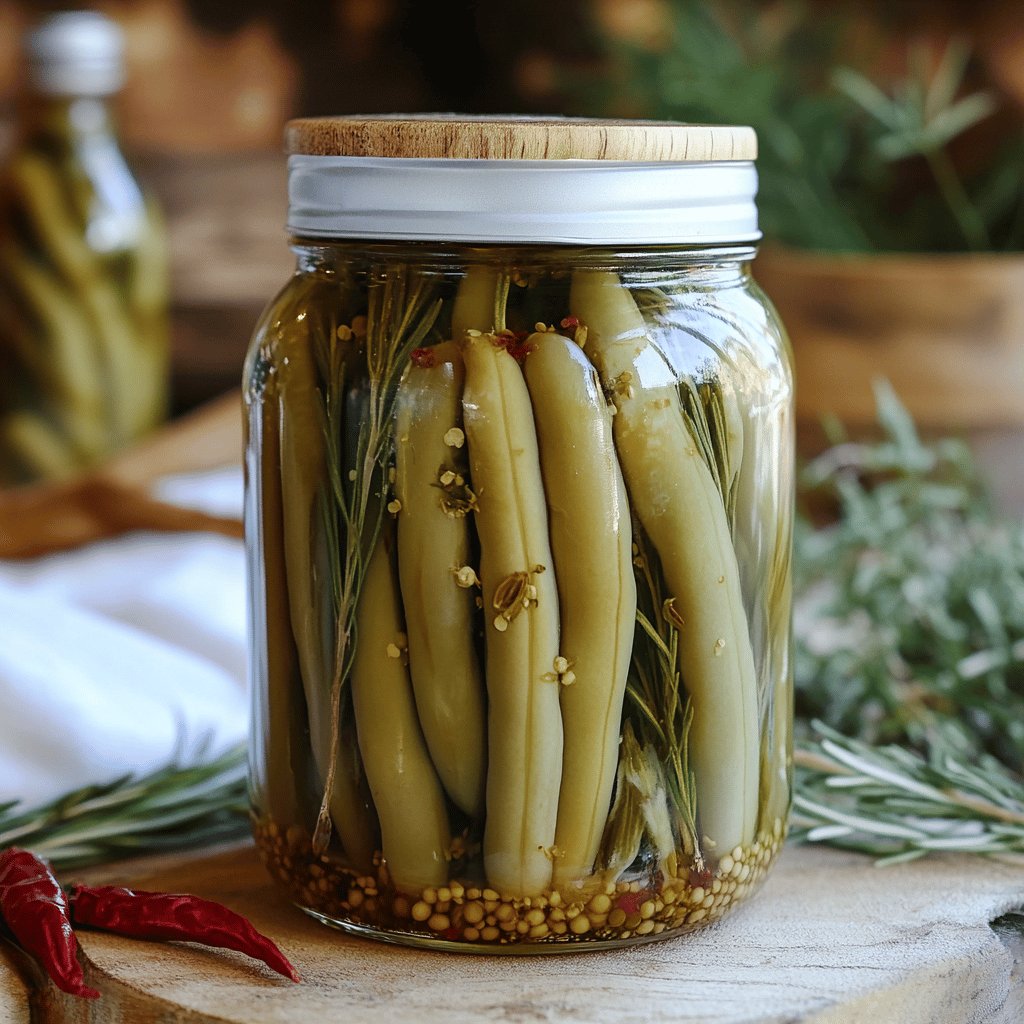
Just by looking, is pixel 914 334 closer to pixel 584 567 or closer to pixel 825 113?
pixel 825 113

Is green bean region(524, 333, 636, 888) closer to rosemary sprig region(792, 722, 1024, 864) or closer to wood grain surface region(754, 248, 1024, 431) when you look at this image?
rosemary sprig region(792, 722, 1024, 864)

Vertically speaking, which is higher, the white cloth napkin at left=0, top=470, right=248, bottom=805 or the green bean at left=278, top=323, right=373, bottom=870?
the green bean at left=278, top=323, right=373, bottom=870

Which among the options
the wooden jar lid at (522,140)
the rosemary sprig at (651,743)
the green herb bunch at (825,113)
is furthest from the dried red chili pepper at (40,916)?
the green herb bunch at (825,113)

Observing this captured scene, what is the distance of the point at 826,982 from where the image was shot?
1.86ft

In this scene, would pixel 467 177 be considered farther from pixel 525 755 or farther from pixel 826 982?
pixel 826 982

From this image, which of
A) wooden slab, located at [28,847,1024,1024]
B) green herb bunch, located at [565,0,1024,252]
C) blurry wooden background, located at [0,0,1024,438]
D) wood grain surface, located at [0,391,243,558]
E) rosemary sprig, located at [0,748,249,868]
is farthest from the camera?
blurry wooden background, located at [0,0,1024,438]

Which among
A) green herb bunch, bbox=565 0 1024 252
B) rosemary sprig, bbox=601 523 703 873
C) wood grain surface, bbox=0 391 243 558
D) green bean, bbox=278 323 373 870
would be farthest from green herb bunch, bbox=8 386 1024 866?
wood grain surface, bbox=0 391 243 558

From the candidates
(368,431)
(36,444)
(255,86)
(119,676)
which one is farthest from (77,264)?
(368,431)

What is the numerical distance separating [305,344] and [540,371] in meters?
0.11

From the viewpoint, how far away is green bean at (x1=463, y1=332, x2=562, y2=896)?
55 centimetres

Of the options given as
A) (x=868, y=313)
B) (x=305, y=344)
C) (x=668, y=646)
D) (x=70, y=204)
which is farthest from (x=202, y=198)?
(x=668, y=646)

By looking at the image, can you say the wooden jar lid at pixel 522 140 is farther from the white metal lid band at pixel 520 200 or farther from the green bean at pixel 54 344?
the green bean at pixel 54 344

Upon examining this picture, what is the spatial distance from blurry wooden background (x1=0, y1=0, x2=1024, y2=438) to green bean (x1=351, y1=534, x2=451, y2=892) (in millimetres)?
1096

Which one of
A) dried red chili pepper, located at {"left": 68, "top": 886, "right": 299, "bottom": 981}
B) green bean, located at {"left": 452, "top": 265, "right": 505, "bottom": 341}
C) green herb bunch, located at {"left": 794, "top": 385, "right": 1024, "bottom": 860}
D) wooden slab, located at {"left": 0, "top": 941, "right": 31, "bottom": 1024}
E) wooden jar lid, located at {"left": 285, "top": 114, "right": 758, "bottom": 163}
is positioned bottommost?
green herb bunch, located at {"left": 794, "top": 385, "right": 1024, "bottom": 860}
